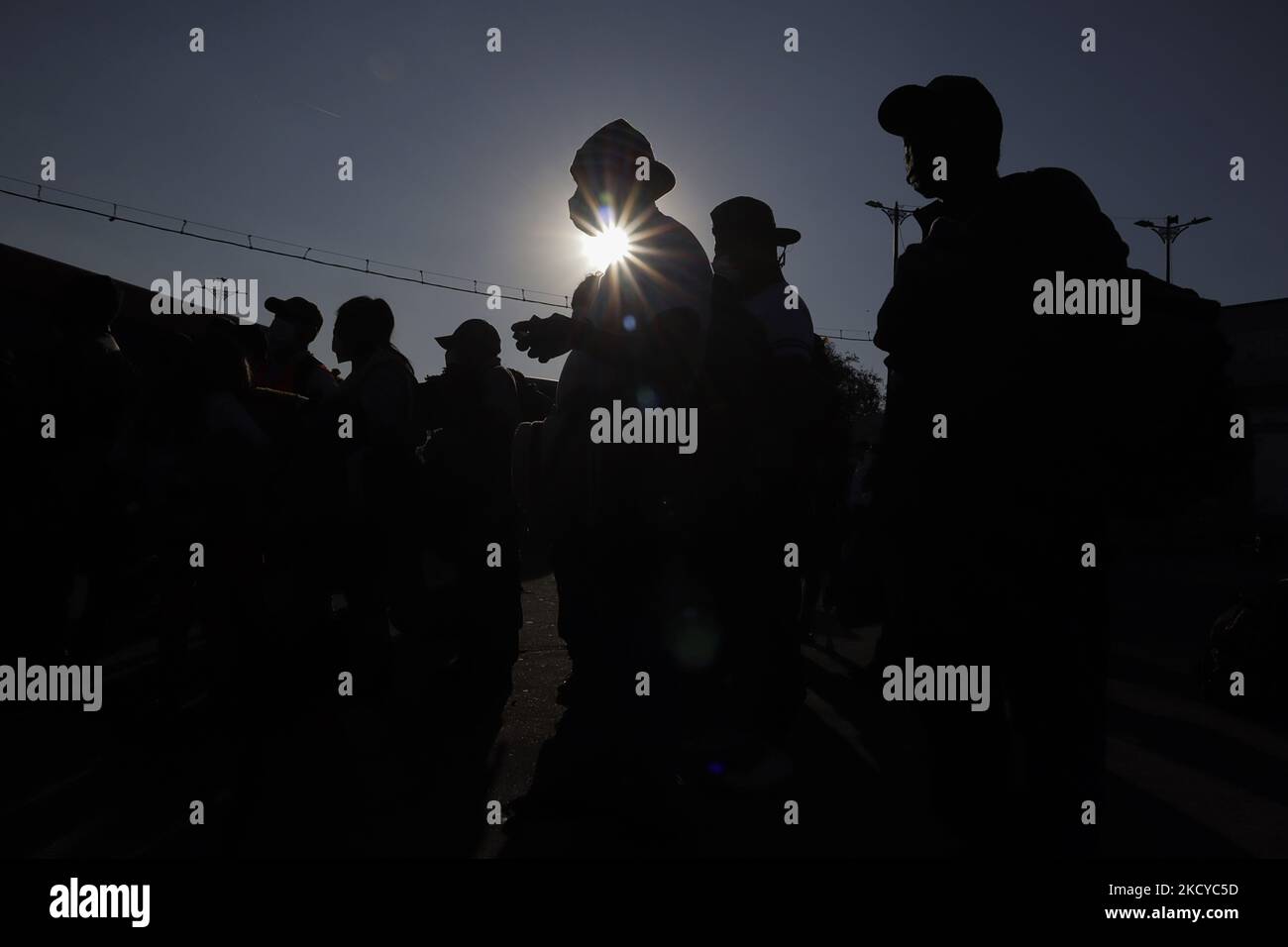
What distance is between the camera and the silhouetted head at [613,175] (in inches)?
121

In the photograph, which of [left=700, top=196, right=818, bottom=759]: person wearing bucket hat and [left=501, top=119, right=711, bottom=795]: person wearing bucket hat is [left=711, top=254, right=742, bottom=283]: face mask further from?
[left=501, top=119, right=711, bottom=795]: person wearing bucket hat

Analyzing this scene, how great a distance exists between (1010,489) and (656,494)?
1.31 meters

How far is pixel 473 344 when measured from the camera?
4.79 m

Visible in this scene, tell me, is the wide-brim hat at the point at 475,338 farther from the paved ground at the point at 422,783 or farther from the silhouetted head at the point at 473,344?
the paved ground at the point at 422,783

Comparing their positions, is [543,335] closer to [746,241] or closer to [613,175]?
[613,175]

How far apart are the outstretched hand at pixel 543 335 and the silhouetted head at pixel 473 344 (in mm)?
2117

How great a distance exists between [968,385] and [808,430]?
1.80m

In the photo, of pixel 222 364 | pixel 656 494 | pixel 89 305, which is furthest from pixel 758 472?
pixel 89 305

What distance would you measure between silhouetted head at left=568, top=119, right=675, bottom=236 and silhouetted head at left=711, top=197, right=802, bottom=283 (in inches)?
35.3

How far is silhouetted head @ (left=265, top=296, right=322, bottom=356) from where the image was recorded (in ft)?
16.1

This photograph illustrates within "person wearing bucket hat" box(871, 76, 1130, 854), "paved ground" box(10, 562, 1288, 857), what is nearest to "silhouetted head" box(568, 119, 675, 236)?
"person wearing bucket hat" box(871, 76, 1130, 854)
